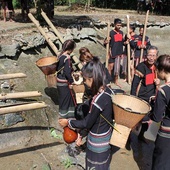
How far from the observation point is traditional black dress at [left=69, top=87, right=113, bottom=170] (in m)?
2.58

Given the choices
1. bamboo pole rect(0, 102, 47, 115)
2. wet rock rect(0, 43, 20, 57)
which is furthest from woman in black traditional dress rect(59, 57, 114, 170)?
wet rock rect(0, 43, 20, 57)

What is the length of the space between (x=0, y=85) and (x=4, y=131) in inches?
43.8

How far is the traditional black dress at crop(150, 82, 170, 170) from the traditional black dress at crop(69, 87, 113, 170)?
1.71ft

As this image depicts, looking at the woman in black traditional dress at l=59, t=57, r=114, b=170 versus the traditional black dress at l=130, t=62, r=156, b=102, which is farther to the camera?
the traditional black dress at l=130, t=62, r=156, b=102

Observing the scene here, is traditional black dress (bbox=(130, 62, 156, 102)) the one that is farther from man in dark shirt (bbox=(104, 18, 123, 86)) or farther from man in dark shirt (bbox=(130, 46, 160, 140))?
man in dark shirt (bbox=(104, 18, 123, 86))

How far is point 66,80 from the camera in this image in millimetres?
4770

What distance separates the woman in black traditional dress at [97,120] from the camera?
254 cm

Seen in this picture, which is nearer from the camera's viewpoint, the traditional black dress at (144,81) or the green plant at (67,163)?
the green plant at (67,163)

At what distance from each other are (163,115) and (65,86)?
2239 mm

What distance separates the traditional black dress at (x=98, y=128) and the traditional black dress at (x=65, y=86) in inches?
75.5

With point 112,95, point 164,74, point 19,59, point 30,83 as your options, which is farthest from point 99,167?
point 19,59

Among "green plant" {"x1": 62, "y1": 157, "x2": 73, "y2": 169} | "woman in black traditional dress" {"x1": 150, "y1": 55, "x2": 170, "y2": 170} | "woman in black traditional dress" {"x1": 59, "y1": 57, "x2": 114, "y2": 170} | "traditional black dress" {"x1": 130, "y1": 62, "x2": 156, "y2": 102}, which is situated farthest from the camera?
"traditional black dress" {"x1": 130, "y1": 62, "x2": 156, "y2": 102}

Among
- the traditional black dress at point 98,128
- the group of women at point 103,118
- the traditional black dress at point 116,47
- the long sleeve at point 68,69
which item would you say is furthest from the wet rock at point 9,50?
the traditional black dress at point 98,128

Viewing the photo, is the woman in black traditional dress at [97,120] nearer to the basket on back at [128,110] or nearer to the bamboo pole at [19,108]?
the basket on back at [128,110]
